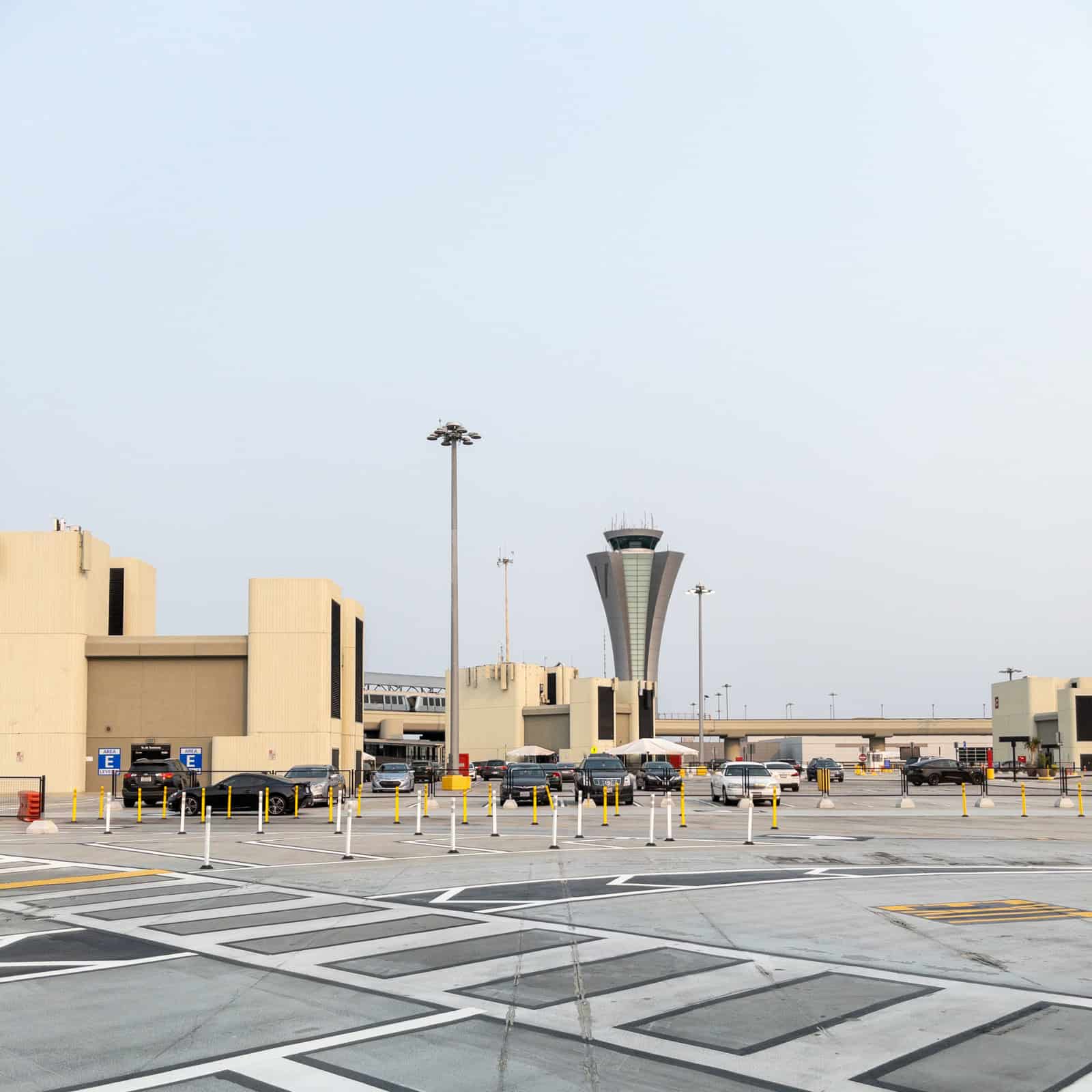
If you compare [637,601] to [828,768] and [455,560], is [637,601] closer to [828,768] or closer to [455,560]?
[828,768]

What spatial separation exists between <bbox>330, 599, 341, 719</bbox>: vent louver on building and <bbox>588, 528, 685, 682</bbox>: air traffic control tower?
119445mm

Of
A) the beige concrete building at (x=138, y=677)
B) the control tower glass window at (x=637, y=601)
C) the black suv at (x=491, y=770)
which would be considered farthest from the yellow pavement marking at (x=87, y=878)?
the control tower glass window at (x=637, y=601)

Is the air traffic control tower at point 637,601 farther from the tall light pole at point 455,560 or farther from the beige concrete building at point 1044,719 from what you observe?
the tall light pole at point 455,560

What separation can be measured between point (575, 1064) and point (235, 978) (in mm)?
4328

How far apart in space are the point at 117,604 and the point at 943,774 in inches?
1740

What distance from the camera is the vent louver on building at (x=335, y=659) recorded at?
57.8 meters

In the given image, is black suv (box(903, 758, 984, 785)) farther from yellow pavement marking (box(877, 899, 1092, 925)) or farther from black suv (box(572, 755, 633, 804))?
yellow pavement marking (box(877, 899, 1092, 925))

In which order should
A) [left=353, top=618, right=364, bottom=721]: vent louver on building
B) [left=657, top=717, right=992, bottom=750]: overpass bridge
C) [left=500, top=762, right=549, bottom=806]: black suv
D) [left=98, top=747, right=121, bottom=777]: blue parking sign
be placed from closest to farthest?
[left=500, top=762, right=549, bottom=806]: black suv < [left=98, top=747, right=121, bottom=777]: blue parking sign < [left=353, top=618, right=364, bottom=721]: vent louver on building < [left=657, top=717, right=992, bottom=750]: overpass bridge

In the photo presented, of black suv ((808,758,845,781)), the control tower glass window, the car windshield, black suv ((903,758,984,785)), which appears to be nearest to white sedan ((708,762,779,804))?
the car windshield

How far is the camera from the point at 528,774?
1671 inches

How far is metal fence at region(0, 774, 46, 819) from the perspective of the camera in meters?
40.8

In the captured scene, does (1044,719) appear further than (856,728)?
No

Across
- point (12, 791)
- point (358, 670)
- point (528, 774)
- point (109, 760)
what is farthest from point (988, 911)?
point (358, 670)

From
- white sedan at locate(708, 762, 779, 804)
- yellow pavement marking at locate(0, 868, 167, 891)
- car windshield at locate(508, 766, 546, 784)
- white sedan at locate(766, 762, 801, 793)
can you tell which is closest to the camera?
yellow pavement marking at locate(0, 868, 167, 891)
